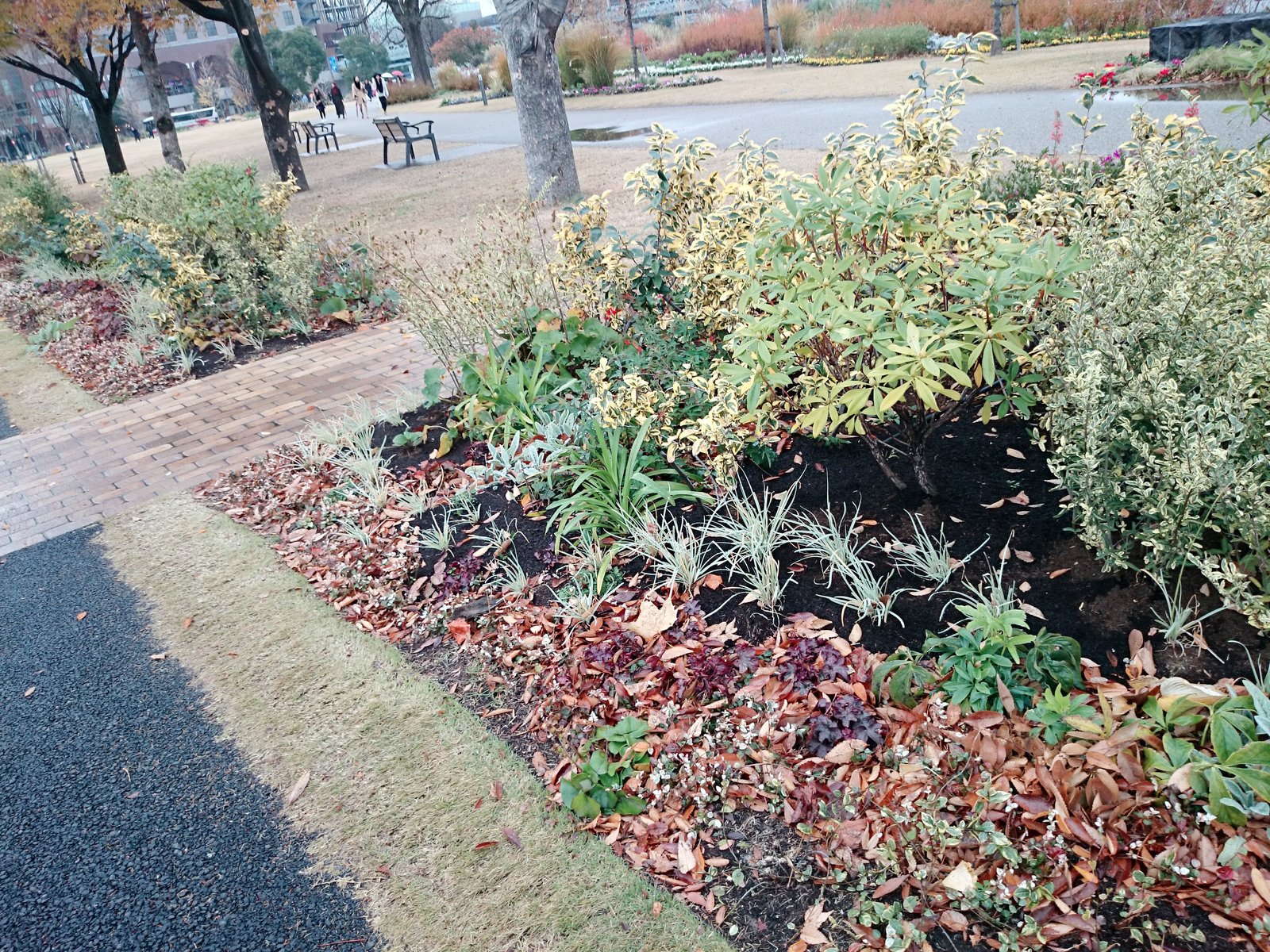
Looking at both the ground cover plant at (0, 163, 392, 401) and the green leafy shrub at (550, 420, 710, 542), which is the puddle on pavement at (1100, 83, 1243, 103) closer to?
the ground cover plant at (0, 163, 392, 401)

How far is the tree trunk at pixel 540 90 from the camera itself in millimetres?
9734

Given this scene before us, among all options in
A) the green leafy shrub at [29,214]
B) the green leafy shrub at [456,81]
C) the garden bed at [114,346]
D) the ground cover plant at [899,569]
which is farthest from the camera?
the green leafy shrub at [456,81]

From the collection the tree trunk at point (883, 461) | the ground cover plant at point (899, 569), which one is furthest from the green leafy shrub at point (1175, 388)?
the tree trunk at point (883, 461)

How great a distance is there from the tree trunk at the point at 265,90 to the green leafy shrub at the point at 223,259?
5.75 m

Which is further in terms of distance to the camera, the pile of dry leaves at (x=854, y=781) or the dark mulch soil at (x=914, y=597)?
the dark mulch soil at (x=914, y=597)

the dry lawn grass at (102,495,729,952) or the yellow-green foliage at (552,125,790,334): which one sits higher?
the yellow-green foliage at (552,125,790,334)

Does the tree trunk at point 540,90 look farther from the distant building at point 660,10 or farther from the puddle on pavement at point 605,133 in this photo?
the distant building at point 660,10

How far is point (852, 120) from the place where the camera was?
13422mm

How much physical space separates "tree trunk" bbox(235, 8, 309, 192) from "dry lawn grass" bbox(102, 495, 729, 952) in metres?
11.7

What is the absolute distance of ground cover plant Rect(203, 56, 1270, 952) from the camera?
219 cm

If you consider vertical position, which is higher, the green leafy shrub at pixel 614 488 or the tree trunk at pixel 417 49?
the tree trunk at pixel 417 49

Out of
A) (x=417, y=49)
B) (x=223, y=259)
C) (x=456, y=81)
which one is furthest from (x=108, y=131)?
(x=417, y=49)

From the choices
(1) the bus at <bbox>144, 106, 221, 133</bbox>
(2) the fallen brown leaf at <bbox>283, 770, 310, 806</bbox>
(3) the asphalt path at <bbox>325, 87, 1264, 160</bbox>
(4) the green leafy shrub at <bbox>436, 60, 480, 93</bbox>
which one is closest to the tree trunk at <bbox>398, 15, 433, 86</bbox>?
(4) the green leafy shrub at <bbox>436, 60, 480, 93</bbox>

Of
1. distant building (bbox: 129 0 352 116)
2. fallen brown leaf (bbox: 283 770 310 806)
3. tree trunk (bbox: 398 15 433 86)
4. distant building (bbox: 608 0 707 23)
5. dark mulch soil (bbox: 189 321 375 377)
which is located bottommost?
fallen brown leaf (bbox: 283 770 310 806)
